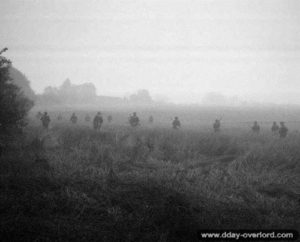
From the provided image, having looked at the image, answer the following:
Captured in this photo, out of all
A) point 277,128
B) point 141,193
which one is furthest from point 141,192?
point 277,128

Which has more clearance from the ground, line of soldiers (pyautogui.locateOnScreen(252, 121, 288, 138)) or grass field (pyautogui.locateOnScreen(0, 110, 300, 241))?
line of soldiers (pyautogui.locateOnScreen(252, 121, 288, 138))

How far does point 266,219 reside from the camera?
934 cm

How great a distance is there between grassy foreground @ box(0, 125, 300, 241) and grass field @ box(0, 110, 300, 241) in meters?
0.03

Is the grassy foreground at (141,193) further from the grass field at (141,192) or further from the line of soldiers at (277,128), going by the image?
the line of soldiers at (277,128)

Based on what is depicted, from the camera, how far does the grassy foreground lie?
793 cm

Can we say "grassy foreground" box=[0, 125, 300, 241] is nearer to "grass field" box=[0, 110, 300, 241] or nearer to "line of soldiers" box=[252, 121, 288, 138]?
"grass field" box=[0, 110, 300, 241]

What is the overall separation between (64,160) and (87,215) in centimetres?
790

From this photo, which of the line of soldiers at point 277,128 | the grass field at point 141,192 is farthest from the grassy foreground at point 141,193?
the line of soldiers at point 277,128

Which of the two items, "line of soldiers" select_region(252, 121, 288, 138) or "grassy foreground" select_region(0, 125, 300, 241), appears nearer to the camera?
"grassy foreground" select_region(0, 125, 300, 241)

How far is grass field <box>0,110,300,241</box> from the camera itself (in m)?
7.94

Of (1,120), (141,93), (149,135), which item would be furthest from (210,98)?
(1,120)

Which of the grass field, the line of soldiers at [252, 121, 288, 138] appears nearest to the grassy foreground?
the grass field

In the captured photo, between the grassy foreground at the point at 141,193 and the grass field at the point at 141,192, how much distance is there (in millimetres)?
34

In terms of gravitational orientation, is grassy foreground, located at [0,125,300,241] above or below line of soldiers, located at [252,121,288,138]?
below
